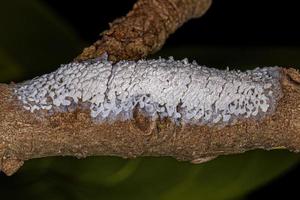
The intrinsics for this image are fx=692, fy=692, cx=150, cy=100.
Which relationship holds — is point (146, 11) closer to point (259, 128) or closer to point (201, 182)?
point (259, 128)

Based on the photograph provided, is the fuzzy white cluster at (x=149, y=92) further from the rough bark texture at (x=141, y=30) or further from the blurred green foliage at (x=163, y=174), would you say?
the blurred green foliage at (x=163, y=174)

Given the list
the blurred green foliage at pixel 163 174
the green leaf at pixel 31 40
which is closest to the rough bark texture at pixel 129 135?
the blurred green foliage at pixel 163 174

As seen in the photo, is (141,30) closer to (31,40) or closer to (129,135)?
(129,135)

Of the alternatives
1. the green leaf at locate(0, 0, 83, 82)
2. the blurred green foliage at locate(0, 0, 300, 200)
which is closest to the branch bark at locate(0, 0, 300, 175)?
the blurred green foliage at locate(0, 0, 300, 200)

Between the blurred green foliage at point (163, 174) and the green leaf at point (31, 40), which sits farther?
the green leaf at point (31, 40)

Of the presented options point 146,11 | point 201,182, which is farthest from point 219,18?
point 146,11

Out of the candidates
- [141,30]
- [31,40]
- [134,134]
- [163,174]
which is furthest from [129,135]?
[31,40]

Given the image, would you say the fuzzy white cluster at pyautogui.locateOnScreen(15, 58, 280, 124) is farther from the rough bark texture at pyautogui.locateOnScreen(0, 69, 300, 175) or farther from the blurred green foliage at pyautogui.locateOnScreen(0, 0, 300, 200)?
the blurred green foliage at pyautogui.locateOnScreen(0, 0, 300, 200)
